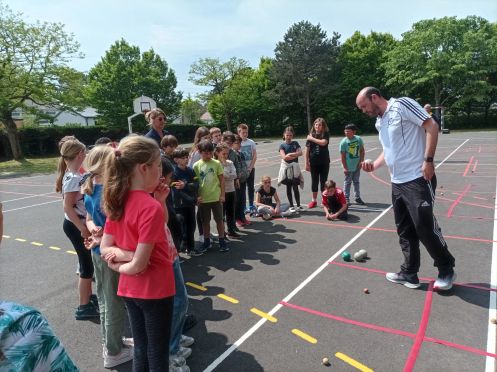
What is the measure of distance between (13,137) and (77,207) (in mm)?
29385

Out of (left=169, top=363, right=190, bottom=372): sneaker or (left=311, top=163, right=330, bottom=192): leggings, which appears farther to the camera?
(left=311, top=163, right=330, bottom=192): leggings

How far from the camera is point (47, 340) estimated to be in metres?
1.46

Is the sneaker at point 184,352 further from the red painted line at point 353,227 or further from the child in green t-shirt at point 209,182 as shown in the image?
the red painted line at point 353,227

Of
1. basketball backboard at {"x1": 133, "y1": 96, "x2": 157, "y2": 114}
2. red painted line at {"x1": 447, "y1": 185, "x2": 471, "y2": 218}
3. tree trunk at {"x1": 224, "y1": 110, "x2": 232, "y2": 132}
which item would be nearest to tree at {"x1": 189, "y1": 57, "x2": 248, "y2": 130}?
tree trunk at {"x1": 224, "y1": 110, "x2": 232, "y2": 132}

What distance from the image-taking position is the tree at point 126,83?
134 ft

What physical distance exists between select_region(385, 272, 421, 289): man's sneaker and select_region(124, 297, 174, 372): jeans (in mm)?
2977

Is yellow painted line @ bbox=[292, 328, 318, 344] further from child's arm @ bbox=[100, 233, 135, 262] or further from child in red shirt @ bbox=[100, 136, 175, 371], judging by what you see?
child's arm @ bbox=[100, 233, 135, 262]

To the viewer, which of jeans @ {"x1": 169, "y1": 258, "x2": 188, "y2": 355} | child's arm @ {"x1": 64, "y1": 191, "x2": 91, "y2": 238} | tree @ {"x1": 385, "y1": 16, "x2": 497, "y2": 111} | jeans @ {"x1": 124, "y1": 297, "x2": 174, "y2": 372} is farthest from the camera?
tree @ {"x1": 385, "y1": 16, "x2": 497, "y2": 111}

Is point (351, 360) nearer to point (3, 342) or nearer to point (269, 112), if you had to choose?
point (3, 342)

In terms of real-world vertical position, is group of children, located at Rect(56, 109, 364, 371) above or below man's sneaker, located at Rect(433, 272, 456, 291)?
above

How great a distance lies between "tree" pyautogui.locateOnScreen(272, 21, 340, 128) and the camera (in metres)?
44.5

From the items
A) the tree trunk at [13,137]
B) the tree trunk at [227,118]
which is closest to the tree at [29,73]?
the tree trunk at [13,137]

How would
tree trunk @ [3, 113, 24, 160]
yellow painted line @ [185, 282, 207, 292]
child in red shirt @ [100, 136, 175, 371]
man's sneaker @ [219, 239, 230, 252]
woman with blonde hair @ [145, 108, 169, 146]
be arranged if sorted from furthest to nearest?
tree trunk @ [3, 113, 24, 160], man's sneaker @ [219, 239, 230, 252], woman with blonde hair @ [145, 108, 169, 146], yellow painted line @ [185, 282, 207, 292], child in red shirt @ [100, 136, 175, 371]

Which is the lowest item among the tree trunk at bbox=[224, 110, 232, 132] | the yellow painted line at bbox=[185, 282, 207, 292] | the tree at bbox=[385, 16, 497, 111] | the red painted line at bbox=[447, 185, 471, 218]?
the red painted line at bbox=[447, 185, 471, 218]
